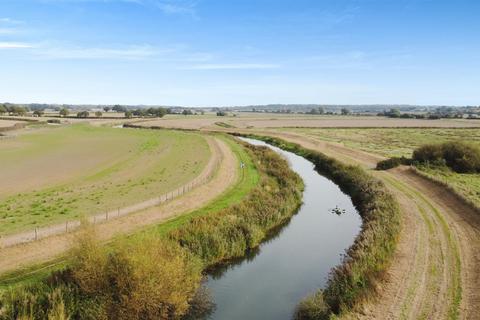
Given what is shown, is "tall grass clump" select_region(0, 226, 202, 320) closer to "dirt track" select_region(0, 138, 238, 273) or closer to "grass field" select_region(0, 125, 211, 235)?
"dirt track" select_region(0, 138, 238, 273)

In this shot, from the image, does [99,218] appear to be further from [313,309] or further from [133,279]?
[313,309]

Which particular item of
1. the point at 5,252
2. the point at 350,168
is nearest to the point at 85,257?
the point at 5,252

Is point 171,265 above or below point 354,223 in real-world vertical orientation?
above

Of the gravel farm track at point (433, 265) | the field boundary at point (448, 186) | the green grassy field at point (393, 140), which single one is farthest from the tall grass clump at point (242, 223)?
the green grassy field at point (393, 140)

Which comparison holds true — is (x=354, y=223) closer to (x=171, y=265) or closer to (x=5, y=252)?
(x=171, y=265)

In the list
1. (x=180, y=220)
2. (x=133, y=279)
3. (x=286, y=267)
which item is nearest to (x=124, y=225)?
(x=180, y=220)

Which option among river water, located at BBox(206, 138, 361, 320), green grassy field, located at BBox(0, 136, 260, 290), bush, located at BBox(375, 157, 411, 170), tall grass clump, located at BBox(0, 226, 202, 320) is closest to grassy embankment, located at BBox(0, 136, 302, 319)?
tall grass clump, located at BBox(0, 226, 202, 320)
